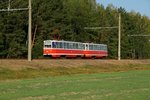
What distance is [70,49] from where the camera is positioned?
71188mm

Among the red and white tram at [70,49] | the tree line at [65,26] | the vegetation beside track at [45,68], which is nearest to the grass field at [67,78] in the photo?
the vegetation beside track at [45,68]

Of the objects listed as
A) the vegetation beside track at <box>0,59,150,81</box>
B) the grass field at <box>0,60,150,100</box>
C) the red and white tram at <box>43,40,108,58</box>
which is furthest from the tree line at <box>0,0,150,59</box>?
the vegetation beside track at <box>0,59,150,81</box>

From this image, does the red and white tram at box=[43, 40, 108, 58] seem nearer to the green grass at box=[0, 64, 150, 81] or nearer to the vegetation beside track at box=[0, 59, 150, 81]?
the vegetation beside track at box=[0, 59, 150, 81]

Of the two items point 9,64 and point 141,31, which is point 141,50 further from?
point 9,64

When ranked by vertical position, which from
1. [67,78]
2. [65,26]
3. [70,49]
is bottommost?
[67,78]

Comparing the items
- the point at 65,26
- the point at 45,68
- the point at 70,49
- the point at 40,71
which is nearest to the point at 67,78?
the point at 40,71

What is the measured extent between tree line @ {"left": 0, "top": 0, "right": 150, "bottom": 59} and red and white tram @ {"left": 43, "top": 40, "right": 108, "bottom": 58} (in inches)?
289

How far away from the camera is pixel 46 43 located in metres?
68.1

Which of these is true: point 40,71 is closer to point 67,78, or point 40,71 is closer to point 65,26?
point 67,78

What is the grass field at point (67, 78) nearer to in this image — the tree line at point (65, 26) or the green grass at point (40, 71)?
the green grass at point (40, 71)

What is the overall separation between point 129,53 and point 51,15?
3912 centimetres

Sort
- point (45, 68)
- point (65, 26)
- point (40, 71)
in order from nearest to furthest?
point (40, 71) → point (45, 68) → point (65, 26)

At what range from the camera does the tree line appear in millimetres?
76113

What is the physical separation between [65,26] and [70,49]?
65.6 feet
